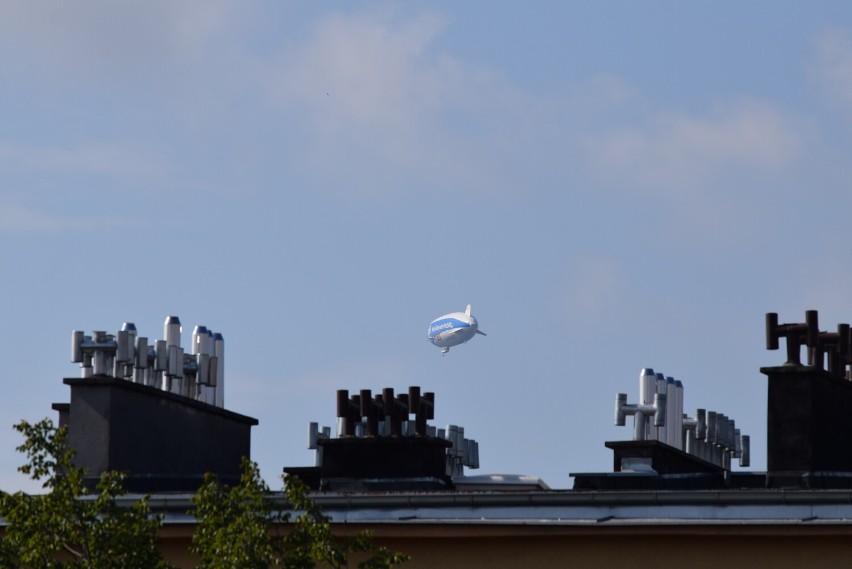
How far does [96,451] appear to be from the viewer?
33438mm

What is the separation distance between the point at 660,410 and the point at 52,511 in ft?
57.2

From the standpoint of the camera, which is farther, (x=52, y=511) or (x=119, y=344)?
(x=119, y=344)

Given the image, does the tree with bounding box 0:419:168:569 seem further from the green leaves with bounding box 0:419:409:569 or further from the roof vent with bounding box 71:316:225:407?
the roof vent with bounding box 71:316:225:407

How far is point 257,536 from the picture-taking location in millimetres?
24875

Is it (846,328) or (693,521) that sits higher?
(846,328)

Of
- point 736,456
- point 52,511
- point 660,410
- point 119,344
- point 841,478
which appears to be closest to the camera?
point 52,511

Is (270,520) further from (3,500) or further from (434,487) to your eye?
(434,487)

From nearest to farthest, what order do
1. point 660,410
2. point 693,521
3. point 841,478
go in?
point 693,521 < point 841,478 < point 660,410

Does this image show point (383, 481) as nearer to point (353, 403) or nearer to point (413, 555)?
point (353, 403)

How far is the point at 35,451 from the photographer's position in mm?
26312

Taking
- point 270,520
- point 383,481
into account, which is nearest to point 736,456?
point 383,481

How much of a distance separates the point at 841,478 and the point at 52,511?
13.6 metres

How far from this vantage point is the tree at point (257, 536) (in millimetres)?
24828

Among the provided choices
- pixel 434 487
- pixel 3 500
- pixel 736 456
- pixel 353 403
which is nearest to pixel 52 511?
pixel 3 500
